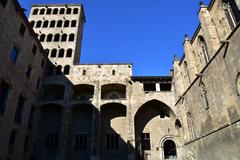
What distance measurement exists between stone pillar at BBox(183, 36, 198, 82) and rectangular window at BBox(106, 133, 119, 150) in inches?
452

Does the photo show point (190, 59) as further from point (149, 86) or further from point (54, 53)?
point (54, 53)

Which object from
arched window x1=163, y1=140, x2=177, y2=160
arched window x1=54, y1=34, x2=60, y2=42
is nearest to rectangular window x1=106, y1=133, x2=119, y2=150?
arched window x1=163, y1=140, x2=177, y2=160

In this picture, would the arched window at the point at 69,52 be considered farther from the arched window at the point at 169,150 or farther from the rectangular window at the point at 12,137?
the arched window at the point at 169,150

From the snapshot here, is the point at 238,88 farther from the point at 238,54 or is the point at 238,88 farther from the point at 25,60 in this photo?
the point at 25,60

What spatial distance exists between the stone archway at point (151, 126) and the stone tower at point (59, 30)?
12.4m

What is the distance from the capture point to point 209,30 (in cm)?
1517

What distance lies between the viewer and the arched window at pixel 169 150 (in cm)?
2419

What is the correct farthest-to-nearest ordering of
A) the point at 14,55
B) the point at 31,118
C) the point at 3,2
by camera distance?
the point at 31,118, the point at 14,55, the point at 3,2

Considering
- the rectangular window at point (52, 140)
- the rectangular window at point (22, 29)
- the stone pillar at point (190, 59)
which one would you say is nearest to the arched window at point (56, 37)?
the rectangular window at point (22, 29)

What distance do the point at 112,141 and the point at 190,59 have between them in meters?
13.3

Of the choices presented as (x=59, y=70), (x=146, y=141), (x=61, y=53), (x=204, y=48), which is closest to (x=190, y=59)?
(x=204, y=48)

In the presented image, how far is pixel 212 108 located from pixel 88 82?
16.0 metres

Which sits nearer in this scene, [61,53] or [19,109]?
A: [19,109]

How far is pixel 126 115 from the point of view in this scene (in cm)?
2417
